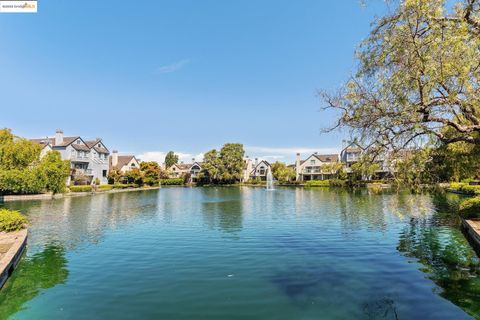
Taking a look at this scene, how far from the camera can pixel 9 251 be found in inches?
461

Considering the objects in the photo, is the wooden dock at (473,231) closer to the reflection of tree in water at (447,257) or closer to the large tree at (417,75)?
the reflection of tree in water at (447,257)

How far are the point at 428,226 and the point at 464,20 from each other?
598 inches

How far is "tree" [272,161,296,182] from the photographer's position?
88.6 metres

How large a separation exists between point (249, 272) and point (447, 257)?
812 centimetres

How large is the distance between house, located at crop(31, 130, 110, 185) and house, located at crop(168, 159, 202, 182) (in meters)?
32.5

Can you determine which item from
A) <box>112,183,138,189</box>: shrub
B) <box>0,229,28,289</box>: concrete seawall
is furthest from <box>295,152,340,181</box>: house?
<box>0,229,28,289</box>: concrete seawall

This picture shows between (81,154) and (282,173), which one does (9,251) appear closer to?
(81,154)

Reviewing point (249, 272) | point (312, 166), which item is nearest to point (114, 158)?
point (312, 166)

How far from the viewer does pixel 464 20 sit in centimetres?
779

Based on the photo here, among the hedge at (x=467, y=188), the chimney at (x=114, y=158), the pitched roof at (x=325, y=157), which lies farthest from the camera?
the pitched roof at (x=325, y=157)

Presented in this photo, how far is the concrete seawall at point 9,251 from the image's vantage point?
10.1 metres

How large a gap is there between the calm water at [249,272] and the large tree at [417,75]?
9.21ft

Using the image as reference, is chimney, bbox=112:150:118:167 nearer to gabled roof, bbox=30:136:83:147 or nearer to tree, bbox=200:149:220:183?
gabled roof, bbox=30:136:83:147

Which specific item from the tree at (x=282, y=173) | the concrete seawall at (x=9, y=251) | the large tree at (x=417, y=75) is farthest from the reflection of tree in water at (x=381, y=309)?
the tree at (x=282, y=173)
